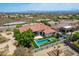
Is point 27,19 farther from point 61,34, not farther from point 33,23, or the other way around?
point 61,34

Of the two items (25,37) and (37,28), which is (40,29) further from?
(25,37)

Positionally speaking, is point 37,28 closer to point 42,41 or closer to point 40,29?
point 40,29

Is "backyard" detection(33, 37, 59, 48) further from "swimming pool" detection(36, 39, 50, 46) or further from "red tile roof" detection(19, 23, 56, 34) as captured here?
"red tile roof" detection(19, 23, 56, 34)

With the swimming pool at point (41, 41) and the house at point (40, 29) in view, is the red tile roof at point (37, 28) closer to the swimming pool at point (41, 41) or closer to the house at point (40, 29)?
the house at point (40, 29)

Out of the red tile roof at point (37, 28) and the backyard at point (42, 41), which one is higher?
the red tile roof at point (37, 28)

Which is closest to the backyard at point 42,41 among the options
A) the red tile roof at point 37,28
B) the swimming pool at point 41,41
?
the swimming pool at point 41,41

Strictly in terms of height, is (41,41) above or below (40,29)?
below

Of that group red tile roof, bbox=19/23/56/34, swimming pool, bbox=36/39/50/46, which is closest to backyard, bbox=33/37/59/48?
swimming pool, bbox=36/39/50/46

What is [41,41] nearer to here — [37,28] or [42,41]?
[42,41]

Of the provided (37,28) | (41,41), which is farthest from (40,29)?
(41,41)
